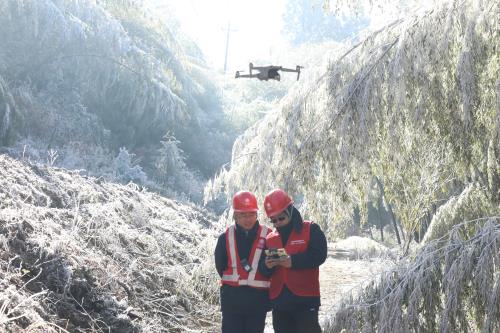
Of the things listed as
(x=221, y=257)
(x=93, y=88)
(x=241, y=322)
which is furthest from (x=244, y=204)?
(x=93, y=88)

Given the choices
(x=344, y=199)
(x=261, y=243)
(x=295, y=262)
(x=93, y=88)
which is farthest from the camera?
(x=93, y=88)

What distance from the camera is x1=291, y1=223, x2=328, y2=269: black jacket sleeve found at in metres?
3.85

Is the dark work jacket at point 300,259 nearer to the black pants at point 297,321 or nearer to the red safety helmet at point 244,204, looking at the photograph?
the black pants at point 297,321

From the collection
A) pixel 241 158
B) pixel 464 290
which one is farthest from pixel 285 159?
pixel 464 290

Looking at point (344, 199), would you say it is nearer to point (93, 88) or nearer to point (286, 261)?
point (286, 261)

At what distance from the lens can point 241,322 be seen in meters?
4.20

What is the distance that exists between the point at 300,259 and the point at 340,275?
657cm

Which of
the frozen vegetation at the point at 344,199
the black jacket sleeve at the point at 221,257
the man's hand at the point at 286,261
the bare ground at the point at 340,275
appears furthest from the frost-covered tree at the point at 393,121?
the bare ground at the point at 340,275

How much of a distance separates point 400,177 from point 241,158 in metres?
1.32

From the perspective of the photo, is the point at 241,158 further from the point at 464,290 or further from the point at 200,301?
the point at 464,290

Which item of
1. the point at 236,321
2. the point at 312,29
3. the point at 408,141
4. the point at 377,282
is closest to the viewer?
the point at 377,282

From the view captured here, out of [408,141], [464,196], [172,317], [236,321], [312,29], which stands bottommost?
[172,317]

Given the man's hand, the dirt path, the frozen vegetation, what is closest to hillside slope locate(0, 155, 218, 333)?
the frozen vegetation

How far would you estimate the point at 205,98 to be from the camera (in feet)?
78.6
